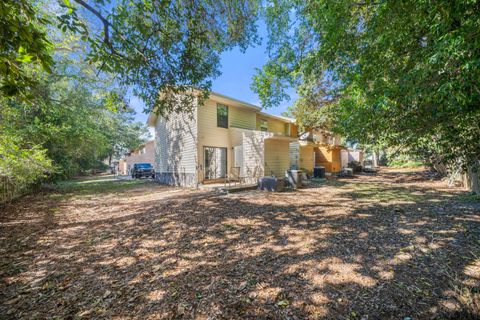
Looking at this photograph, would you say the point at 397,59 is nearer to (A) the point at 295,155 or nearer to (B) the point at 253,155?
(B) the point at 253,155

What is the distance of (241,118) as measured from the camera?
13617 mm

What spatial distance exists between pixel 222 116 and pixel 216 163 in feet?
10.0

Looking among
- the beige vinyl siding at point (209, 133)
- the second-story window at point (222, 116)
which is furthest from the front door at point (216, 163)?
the second-story window at point (222, 116)

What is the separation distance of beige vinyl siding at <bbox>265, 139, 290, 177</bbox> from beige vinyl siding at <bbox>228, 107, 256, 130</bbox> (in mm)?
2748

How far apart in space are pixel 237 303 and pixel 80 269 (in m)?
2.56

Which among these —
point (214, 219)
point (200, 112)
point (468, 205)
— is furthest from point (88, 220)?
point (468, 205)

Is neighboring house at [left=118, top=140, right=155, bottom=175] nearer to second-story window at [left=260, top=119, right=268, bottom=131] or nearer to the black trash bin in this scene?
second-story window at [left=260, top=119, right=268, bottom=131]

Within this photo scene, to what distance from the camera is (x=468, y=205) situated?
19.9 ft

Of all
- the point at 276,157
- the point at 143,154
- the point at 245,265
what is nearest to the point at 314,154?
the point at 276,157

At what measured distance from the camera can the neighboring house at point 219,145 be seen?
11328 mm

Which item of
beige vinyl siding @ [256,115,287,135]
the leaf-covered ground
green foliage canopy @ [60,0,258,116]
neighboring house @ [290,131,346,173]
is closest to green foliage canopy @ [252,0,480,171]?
green foliage canopy @ [60,0,258,116]

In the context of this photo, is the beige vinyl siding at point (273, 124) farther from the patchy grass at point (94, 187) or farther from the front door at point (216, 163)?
the patchy grass at point (94, 187)

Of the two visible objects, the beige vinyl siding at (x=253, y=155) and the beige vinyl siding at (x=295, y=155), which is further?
the beige vinyl siding at (x=295, y=155)

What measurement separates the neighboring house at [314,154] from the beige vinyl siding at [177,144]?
8087mm
